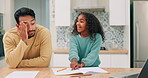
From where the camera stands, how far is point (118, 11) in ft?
12.1

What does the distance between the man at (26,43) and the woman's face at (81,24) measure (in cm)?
36

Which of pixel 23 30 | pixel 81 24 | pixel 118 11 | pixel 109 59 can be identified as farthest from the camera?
pixel 118 11

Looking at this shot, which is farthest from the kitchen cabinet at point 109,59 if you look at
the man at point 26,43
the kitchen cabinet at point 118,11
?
the man at point 26,43

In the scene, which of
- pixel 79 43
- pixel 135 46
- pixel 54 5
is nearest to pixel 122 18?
pixel 135 46

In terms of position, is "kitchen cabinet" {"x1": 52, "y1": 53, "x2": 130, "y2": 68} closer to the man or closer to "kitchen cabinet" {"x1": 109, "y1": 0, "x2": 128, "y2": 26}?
"kitchen cabinet" {"x1": 109, "y1": 0, "x2": 128, "y2": 26}

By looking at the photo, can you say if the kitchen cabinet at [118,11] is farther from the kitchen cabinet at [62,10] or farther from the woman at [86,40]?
the woman at [86,40]

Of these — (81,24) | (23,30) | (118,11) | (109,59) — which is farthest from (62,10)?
(23,30)

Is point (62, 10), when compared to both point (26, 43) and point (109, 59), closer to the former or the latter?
point (109, 59)

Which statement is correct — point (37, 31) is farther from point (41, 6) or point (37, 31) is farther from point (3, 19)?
point (41, 6)

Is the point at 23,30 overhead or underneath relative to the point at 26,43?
overhead

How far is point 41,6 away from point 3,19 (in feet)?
3.22

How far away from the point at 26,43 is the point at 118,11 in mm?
2254

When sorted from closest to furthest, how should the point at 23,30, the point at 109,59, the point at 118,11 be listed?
the point at 23,30 < the point at 109,59 < the point at 118,11

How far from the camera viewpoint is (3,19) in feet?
13.8
